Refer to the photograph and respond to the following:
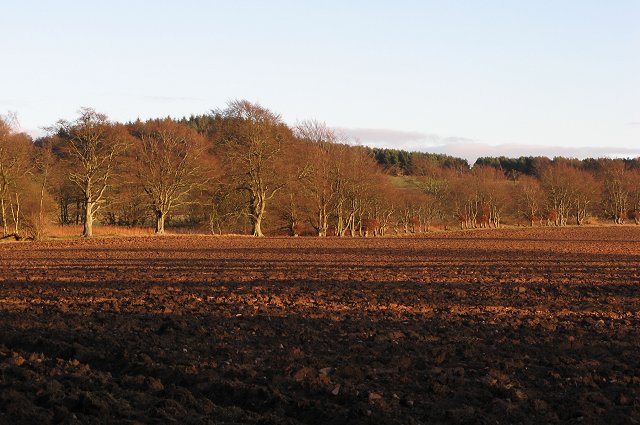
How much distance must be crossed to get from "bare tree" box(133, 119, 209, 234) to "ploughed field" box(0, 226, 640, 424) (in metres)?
30.0

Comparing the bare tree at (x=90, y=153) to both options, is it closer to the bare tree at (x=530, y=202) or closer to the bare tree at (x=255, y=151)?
the bare tree at (x=255, y=151)

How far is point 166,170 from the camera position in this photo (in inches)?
2072

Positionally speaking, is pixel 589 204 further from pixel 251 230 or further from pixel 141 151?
pixel 141 151

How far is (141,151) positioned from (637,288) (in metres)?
41.4

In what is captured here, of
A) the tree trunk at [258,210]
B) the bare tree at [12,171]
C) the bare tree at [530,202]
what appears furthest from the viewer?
the bare tree at [530,202]

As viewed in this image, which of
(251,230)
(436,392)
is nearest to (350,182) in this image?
(251,230)

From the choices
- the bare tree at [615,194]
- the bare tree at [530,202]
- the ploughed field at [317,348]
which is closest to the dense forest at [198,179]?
the bare tree at [530,202]

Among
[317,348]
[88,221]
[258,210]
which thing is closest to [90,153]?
[88,221]

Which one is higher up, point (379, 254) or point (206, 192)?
point (206, 192)

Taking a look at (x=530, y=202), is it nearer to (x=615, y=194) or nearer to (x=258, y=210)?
(x=615, y=194)

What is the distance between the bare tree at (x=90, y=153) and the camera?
47.4 metres

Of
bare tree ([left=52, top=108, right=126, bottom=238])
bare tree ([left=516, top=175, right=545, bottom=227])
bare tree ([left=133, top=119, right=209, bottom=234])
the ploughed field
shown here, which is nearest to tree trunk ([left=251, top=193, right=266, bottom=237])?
bare tree ([left=133, top=119, right=209, bottom=234])

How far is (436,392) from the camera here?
27.9ft

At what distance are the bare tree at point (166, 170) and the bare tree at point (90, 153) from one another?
3697mm
